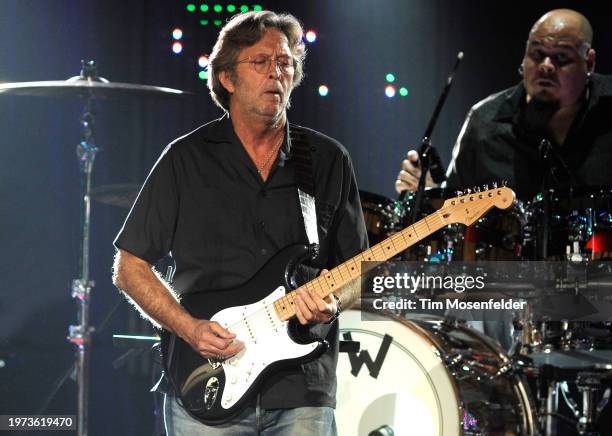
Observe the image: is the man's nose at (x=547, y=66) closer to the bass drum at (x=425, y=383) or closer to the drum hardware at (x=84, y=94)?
the bass drum at (x=425, y=383)

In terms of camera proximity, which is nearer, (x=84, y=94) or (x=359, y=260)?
(x=359, y=260)

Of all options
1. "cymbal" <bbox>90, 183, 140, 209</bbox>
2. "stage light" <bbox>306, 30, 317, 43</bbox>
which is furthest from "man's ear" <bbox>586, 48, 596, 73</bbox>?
"cymbal" <bbox>90, 183, 140, 209</bbox>

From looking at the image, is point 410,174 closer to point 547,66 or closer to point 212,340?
point 547,66

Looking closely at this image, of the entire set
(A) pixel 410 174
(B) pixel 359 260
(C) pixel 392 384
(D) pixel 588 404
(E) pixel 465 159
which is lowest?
(D) pixel 588 404

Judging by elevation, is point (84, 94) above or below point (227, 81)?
above

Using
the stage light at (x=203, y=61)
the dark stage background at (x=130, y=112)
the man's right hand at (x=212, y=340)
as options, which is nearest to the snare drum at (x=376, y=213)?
the dark stage background at (x=130, y=112)

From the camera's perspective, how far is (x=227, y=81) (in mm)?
3371

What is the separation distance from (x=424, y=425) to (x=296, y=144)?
148 cm

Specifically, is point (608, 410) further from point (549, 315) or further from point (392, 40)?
point (392, 40)

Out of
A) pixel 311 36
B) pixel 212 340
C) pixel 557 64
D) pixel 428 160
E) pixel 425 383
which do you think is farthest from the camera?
pixel 311 36

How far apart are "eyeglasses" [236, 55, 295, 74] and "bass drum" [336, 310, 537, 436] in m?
1.34

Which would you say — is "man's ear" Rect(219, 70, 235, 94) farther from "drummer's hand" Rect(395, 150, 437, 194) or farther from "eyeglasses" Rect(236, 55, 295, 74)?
"drummer's hand" Rect(395, 150, 437, 194)

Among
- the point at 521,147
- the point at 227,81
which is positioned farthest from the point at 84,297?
the point at 521,147

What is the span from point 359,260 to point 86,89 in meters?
2.47
